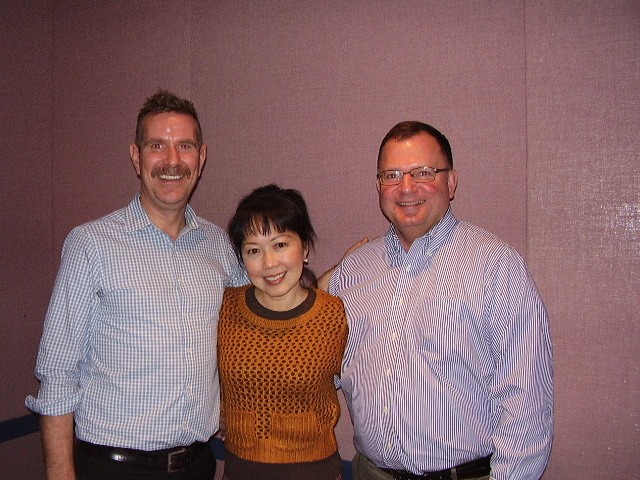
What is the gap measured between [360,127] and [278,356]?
125 cm

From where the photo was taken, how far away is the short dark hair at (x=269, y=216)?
6.75 feet

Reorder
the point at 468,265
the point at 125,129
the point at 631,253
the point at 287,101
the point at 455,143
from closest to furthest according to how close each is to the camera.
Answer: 1. the point at 468,265
2. the point at 631,253
3. the point at 455,143
4. the point at 287,101
5. the point at 125,129

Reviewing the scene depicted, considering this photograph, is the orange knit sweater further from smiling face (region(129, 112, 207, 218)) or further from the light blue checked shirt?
smiling face (region(129, 112, 207, 218))

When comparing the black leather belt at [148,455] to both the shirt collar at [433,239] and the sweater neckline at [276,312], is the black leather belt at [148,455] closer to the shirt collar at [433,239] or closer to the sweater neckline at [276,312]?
the sweater neckline at [276,312]

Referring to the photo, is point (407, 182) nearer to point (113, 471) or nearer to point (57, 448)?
point (113, 471)

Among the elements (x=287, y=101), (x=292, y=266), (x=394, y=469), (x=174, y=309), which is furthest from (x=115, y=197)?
(x=394, y=469)

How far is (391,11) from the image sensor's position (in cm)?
253

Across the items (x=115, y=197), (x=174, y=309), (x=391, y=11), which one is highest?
(x=391, y=11)

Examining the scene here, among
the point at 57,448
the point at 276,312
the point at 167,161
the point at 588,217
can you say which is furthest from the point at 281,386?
the point at 588,217

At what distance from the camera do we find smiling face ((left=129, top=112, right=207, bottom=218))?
2156 millimetres

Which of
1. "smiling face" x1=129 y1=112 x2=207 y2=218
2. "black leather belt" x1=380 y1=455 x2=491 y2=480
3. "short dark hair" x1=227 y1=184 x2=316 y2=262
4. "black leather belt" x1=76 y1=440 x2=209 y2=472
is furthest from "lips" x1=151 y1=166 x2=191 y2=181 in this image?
"black leather belt" x1=380 y1=455 x2=491 y2=480

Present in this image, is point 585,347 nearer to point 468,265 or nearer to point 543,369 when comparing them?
point 543,369

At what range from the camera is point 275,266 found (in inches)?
79.2

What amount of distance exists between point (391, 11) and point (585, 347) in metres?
1.75
